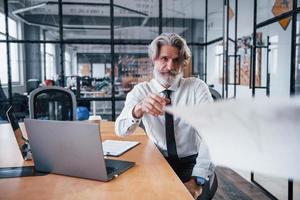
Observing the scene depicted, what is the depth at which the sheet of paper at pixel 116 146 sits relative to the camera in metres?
1.45

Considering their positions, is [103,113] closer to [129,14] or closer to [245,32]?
[129,14]

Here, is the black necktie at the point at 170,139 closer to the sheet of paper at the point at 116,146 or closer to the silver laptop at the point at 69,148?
the sheet of paper at the point at 116,146

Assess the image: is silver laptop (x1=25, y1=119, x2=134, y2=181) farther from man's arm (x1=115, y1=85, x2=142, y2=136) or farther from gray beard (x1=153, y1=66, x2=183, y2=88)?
gray beard (x1=153, y1=66, x2=183, y2=88)

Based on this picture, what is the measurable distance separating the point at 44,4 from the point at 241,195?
18.2 ft

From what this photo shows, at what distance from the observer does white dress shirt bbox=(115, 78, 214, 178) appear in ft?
4.94

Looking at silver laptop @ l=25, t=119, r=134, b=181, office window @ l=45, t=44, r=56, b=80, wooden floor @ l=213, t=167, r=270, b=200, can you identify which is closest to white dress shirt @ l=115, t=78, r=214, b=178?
silver laptop @ l=25, t=119, r=134, b=181

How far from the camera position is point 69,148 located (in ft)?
3.42

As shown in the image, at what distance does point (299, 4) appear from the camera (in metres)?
2.55

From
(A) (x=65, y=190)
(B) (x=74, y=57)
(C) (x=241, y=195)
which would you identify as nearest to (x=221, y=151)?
(A) (x=65, y=190)

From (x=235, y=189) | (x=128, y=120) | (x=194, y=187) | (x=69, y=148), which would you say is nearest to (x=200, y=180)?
(x=194, y=187)

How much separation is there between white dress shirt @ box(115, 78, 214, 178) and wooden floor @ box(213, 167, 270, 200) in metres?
1.36

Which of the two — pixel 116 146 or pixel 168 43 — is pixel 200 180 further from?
pixel 168 43

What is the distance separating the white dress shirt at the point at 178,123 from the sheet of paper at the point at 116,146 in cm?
6

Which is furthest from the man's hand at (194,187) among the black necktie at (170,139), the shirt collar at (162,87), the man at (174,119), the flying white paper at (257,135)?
the flying white paper at (257,135)
